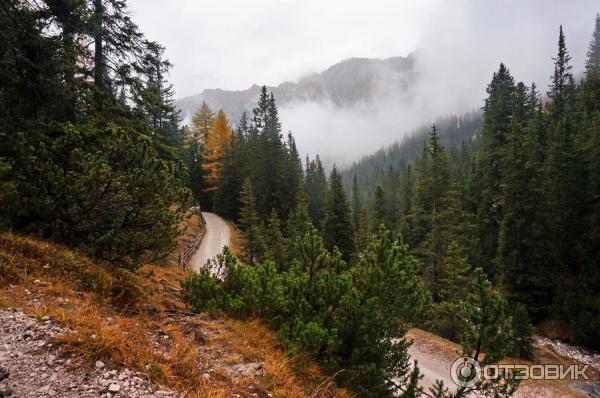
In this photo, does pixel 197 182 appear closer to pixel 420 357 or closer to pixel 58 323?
pixel 420 357

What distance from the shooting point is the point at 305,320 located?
666cm

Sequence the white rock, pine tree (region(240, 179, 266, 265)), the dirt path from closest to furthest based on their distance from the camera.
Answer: the white rock
the dirt path
pine tree (region(240, 179, 266, 265))

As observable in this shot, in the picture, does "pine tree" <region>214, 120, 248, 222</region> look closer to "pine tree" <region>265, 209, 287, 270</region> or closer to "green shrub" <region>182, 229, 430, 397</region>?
"pine tree" <region>265, 209, 287, 270</region>

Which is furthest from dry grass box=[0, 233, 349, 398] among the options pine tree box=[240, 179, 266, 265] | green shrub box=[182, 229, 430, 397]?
pine tree box=[240, 179, 266, 265]

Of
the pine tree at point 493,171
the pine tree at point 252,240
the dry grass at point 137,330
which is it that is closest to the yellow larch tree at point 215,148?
the pine tree at point 252,240

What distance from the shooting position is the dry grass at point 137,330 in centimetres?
442

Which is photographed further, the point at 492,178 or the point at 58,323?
the point at 492,178

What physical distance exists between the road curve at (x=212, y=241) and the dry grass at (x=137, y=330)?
50.5 feet

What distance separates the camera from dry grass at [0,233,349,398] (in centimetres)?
442

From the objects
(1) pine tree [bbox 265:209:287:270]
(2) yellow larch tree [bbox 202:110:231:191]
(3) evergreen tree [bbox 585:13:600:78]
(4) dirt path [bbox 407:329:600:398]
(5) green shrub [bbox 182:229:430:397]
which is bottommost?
(4) dirt path [bbox 407:329:600:398]

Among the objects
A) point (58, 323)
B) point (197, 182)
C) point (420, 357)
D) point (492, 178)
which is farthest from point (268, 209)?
point (58, 323)

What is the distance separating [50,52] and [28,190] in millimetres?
4087

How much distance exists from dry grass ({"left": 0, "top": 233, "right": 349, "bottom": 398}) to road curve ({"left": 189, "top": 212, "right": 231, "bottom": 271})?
1540cm

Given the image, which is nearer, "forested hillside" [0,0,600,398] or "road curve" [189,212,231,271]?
"forested hillside" [0,0,600,398]
